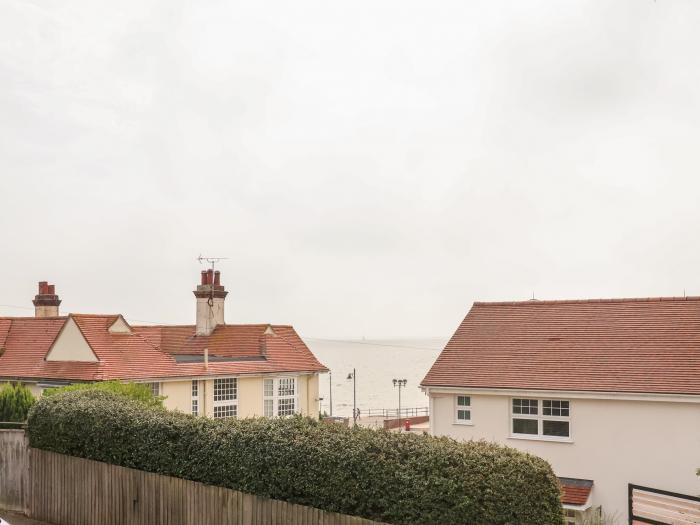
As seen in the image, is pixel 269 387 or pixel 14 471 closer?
pixel 14 471

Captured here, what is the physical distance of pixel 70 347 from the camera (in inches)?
1272

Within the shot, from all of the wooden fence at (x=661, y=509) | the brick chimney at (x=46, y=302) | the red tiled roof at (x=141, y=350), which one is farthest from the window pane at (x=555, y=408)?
the brick chimney at (x=46, y=302)

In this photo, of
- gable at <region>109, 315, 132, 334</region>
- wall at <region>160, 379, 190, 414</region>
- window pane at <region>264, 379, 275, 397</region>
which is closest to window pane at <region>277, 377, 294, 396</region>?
window pane at <region>264, 379, 275, 397</region>

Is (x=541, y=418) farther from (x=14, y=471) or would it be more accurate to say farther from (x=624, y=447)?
(x=14, y=471)

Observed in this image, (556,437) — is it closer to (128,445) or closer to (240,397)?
(128,445)

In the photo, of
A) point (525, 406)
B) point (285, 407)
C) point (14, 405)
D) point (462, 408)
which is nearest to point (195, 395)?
point (285, 407)

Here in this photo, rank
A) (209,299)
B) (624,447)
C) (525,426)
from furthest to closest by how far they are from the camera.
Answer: (209,299) → (525,426) → (624,447)

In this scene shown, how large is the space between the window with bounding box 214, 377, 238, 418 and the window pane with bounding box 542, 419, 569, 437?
1639cm

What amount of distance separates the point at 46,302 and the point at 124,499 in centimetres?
2665

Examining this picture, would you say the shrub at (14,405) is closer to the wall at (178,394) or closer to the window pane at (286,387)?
the wall at (178,394)

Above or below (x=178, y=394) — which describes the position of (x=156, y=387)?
above

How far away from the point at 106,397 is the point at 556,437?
561 inches

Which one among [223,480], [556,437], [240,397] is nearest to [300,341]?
[240,397]

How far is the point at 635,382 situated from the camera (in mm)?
23406
